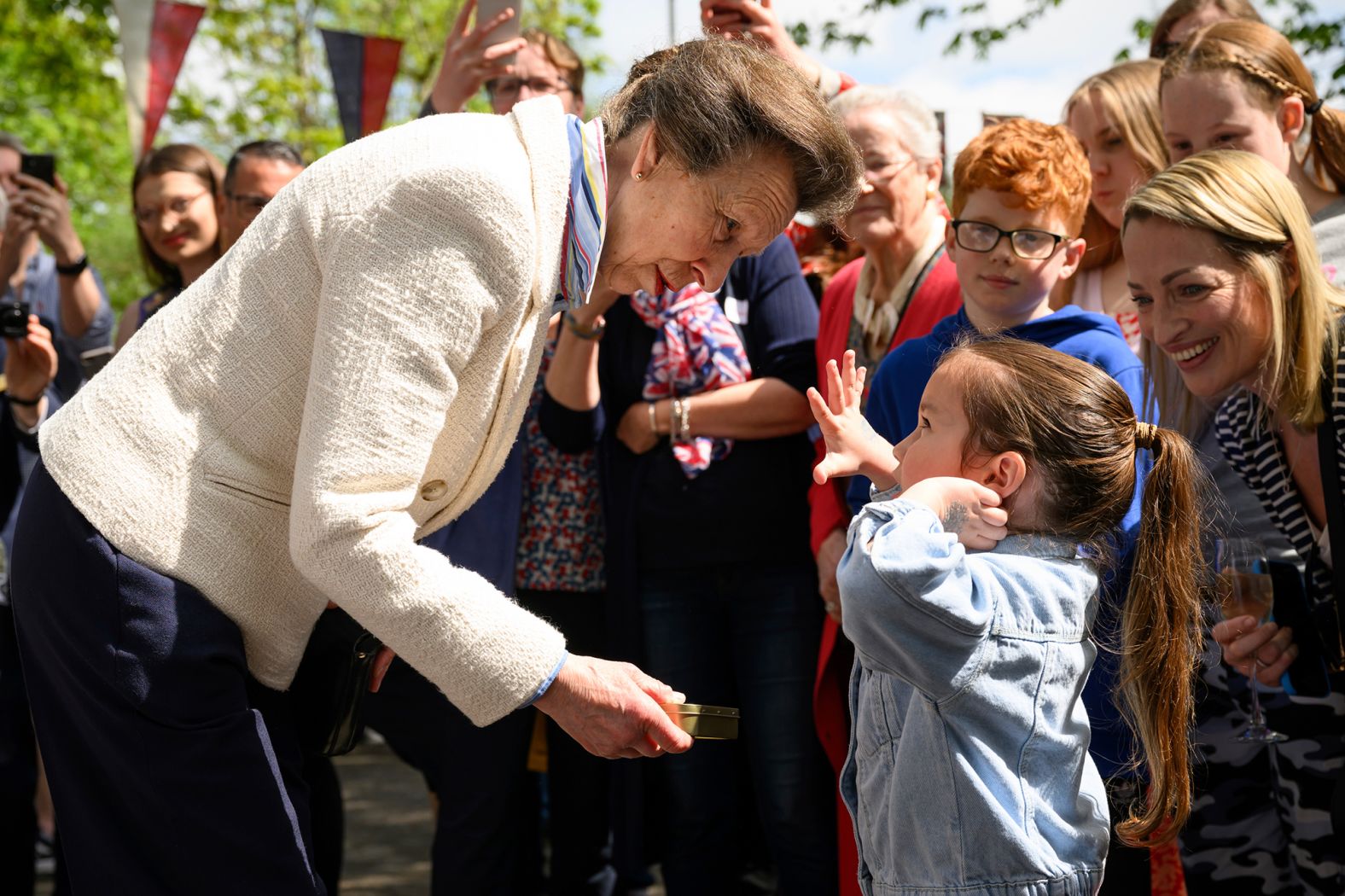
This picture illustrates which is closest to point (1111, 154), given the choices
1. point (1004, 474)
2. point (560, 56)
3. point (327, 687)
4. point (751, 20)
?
point (751, 20)

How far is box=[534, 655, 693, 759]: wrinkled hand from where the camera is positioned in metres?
1.78

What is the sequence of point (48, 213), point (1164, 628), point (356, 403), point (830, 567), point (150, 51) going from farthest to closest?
point (150, 51) → point (48, 213) → point (830, 567) → point (1164, 628) → point (356, 403)

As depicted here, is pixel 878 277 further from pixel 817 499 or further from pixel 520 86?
pixel 520 86

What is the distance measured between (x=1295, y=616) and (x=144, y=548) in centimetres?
199

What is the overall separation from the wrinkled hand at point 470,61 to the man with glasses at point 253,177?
0.62 m

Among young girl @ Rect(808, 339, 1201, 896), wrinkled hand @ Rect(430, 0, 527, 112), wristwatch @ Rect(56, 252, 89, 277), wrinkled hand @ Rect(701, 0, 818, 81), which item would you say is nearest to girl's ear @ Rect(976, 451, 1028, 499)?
young girl @ Rect(808, 339, 1201, 896)

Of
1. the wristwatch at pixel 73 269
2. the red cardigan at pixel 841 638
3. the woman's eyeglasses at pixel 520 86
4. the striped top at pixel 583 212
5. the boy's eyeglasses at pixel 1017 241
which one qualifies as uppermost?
the woman's eyeglasses at pixel 520 86

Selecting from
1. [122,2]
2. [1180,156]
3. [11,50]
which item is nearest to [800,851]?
[1180,156]

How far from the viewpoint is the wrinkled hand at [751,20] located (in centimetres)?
340

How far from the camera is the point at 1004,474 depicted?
188 cm

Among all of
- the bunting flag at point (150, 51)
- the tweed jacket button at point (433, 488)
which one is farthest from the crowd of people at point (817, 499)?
the bunting flag at point (150, 51)

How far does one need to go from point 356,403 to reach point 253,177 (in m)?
2.61

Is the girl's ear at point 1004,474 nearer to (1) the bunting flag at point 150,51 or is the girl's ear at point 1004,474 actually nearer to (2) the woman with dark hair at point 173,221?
(2) the woman with dark hair at point 173,221

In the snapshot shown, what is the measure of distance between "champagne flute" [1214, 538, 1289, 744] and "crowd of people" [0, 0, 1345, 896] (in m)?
0.01
